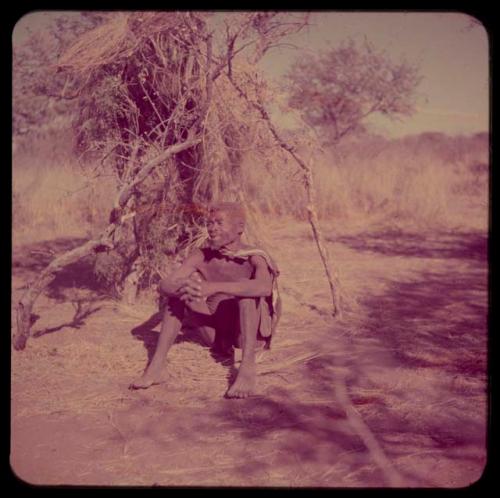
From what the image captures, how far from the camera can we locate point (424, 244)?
9.87 meters

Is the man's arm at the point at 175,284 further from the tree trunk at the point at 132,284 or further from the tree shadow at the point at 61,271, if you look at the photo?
the tree trunk at the point at 132,284

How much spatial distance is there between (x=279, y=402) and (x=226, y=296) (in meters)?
0.96

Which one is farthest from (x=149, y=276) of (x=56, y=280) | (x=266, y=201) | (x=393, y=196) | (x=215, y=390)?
(x=393, y=196)

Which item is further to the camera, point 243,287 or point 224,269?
point 224,269

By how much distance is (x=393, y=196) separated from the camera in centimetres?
1338

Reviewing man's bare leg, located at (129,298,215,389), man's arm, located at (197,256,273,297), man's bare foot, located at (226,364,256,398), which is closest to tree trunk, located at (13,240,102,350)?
A: man's bare leg, located at (129,298,215,389)

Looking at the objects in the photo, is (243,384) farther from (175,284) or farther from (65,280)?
(65,280)

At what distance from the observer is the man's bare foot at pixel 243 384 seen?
12.5 feet

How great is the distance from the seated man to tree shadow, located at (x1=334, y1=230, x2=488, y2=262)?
5.09 meters

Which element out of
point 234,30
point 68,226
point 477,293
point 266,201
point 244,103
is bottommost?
point 68,226

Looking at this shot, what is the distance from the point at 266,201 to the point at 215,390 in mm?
2885

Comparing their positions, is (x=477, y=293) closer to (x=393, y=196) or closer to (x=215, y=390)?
(x=215, y=390)

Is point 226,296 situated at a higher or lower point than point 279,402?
higher

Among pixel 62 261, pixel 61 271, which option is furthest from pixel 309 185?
pixel 61 271
